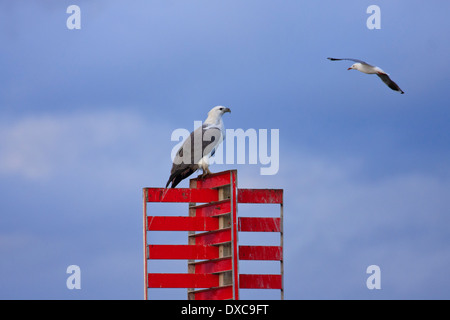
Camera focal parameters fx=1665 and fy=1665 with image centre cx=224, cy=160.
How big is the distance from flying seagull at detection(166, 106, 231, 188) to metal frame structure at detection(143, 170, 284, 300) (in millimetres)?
543

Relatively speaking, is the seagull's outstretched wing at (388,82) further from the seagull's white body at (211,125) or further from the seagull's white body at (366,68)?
the seagull's white body at (211,125)

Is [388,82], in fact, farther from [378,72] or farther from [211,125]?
[211,125]

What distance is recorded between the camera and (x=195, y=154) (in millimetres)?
51094

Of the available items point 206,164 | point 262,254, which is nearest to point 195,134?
point 206,164

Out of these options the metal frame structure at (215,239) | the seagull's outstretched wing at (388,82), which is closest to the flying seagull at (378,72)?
the seagull's outstretched wing at (388,82)

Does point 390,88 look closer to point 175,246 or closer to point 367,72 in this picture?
point 367,72

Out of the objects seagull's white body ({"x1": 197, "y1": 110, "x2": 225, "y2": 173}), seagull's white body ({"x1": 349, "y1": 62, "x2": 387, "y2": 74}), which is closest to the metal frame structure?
seagull's white body ({"x1": 197, "y1": 110, "x2": 225, "y2": 173})

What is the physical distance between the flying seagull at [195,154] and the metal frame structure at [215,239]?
54cm

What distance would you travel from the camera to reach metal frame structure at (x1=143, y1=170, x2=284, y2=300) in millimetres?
49750

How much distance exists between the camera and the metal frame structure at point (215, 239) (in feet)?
163

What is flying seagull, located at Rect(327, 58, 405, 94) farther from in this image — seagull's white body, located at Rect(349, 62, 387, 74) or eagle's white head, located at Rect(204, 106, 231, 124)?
eagle's white head, located at Rect(204, 106, 231, 124)

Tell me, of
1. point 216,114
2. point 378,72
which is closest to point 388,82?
point 378,72

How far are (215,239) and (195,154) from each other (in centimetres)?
271

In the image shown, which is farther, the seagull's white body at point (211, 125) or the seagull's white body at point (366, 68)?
the seagull's white body at point (211, 125)
